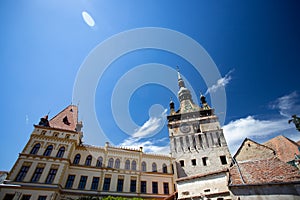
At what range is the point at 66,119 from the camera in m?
28.0

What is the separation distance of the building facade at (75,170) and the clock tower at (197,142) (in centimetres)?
287

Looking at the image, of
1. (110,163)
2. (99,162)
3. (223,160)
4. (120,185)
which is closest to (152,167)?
(120,185)

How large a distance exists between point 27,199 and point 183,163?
73.5 feet

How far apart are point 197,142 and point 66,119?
24773 mm

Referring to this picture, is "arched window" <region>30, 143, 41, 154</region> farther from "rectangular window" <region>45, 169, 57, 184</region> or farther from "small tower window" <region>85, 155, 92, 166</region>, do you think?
"small tower window" <region>85, 155, 92, 166</region>

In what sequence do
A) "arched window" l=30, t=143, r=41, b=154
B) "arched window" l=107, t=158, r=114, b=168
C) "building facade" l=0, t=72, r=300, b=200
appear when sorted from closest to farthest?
1. "building facade" l=0, t=72, r=300, b=200
2. "arched window" l=30, t=143, r=41, b=154
3. "arched window" l=107, t=158, r=114, b=168

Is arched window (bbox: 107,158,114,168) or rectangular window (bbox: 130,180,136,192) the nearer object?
rectangular window (bbox: 130,180,136,192)

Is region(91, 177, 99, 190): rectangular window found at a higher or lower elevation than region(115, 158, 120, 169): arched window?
lower

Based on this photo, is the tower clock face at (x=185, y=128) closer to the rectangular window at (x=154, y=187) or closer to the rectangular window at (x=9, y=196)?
the rectangular window at (x=154, y=187)

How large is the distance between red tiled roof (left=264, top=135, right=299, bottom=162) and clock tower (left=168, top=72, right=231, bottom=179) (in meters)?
6.95

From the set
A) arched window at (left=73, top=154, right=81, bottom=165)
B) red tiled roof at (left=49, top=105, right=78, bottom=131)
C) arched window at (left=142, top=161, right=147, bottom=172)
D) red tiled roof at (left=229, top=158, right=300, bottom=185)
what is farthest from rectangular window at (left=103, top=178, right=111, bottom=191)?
red tiled roof at (left=229, top=158, right=300, bottom=185)

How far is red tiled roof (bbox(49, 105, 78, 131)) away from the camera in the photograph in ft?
84.6

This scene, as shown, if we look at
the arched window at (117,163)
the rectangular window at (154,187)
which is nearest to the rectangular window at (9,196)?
the arched window at (117,163)

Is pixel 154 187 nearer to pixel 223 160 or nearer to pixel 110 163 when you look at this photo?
pixel 110 163
